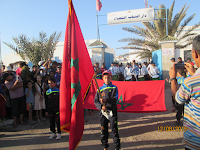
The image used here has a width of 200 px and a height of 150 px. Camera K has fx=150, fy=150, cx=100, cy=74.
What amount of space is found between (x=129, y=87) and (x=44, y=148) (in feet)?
9.48

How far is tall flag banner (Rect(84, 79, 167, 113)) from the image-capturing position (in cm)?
454

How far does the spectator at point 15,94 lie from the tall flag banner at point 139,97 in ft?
7.28

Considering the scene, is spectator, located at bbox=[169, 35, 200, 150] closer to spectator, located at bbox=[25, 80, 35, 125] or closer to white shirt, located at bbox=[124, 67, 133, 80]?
spectator, located at bbox=[25, 80, 35, 125]

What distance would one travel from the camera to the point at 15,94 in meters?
4.88

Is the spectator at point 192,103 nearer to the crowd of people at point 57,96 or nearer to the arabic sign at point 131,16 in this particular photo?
the crowd of people at point 57,96

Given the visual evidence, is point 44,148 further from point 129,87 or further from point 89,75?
point 129,87

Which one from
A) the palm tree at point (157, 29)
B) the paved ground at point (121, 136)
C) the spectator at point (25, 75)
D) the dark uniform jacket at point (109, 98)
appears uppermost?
the palm tree at point (157, 29)

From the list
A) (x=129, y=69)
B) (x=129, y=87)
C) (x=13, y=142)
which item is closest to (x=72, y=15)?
(x=129, y=87)

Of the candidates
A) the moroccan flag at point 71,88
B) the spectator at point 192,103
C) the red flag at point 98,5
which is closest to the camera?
the spectator at point 192,103

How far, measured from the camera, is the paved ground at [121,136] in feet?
11.5

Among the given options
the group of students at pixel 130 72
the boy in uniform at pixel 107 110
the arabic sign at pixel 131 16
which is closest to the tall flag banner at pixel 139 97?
the boy in uniform at pixel 107 110

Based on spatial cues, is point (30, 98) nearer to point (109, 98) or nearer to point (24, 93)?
A: point (24, 93)

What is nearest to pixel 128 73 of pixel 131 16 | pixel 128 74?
pixel 128 74

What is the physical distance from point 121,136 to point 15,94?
11.7 ft
